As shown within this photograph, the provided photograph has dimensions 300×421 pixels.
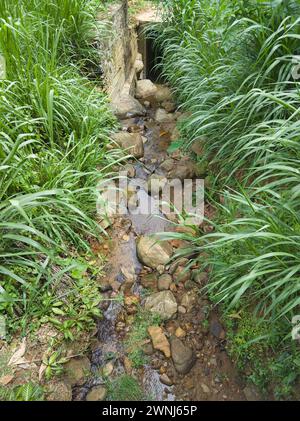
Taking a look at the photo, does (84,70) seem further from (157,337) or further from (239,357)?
(239,357)

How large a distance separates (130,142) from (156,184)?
23.1 inches

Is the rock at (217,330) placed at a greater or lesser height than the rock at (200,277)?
lesser

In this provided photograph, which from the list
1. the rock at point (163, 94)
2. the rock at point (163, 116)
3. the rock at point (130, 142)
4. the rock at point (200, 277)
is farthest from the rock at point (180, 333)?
the rock at point (163, 94)

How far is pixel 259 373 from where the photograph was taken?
62.1 inches

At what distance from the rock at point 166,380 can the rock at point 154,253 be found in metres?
0.74

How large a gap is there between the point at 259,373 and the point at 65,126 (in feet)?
6.87

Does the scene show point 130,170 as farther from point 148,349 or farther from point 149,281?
point 148,349

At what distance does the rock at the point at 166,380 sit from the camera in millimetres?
1796

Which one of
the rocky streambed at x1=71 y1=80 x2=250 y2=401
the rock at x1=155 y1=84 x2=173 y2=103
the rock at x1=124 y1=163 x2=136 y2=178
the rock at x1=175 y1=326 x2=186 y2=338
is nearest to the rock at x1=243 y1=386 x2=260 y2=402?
the rocky streambed at x1=71 y1=80 x2=250 y2=401

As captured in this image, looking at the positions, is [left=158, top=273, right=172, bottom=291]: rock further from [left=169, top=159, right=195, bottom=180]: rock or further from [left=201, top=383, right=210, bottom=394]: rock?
[left=169, top=159, right=195, bottom=180]: rock

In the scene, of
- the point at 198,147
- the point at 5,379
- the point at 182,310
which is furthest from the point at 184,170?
the point at 5,379

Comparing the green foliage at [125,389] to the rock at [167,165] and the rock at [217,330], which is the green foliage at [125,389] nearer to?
the rock at [217,330]

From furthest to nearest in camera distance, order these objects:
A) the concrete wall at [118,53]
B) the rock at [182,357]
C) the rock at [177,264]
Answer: the concrete wall at [118,53], the rock at [177,264], the rock at [182,357]

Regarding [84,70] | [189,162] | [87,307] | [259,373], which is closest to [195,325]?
[259,373]
